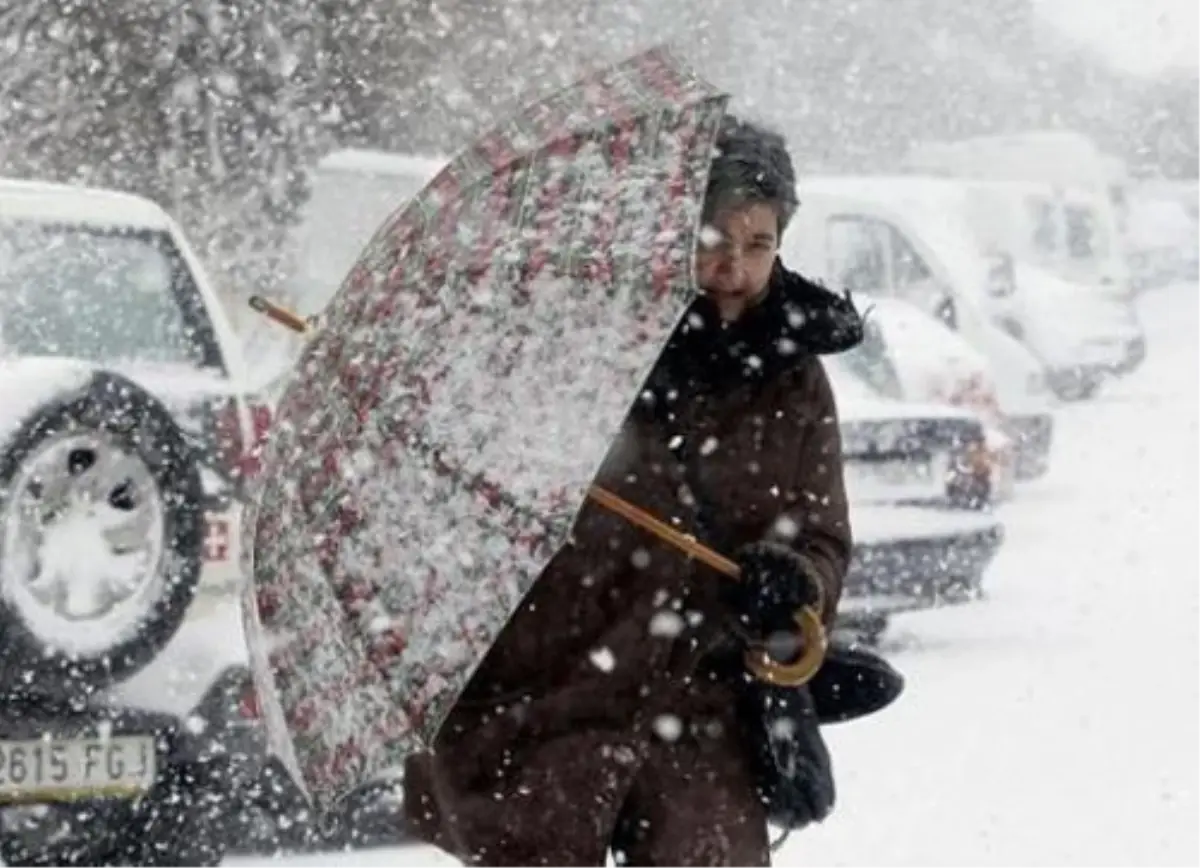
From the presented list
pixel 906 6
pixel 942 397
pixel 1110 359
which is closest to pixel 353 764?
pixel 942 397

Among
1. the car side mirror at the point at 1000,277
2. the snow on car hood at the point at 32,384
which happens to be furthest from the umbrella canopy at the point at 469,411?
the car side mirror at the point at 1000,277

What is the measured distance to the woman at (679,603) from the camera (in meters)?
3.96

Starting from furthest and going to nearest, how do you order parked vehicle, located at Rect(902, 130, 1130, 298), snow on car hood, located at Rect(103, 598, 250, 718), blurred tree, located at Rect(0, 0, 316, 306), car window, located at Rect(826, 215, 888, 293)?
parked vehicle, located at Rect(902, 130, 1130, 298)
car window, located at Rect(826, 215, 888, 293)
blurred tree, located at Rect(0, 0, 316, 306)
snow on car hood, located at Rect(103, 598, 250, 718)

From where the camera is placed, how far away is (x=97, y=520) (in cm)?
589

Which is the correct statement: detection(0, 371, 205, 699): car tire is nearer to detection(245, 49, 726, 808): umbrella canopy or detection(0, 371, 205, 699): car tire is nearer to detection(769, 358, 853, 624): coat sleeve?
detection(245, 49, 726, 808): umbrella canopy

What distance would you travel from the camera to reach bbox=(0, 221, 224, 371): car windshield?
22.7 feet

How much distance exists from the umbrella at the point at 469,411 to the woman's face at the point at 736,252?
0.53 feet

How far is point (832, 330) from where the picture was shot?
397 cm

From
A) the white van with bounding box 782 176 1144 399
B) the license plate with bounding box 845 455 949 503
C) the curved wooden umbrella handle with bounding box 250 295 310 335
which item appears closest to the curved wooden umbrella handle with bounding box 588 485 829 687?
the curved wooden umbrella handle with bounding box 250 295 310 335

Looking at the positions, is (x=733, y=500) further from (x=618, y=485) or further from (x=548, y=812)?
(x=548, y=812)

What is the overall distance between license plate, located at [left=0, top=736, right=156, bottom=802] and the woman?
2082 millimetres

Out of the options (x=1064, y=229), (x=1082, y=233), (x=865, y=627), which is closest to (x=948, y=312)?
(x=865, y=627)

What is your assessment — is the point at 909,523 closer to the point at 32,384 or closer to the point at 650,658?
the point at 32,384

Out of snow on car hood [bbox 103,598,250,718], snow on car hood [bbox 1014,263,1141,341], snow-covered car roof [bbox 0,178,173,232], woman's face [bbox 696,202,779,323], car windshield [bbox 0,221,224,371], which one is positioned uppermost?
woman's face [bbox 696,202,779,323]
